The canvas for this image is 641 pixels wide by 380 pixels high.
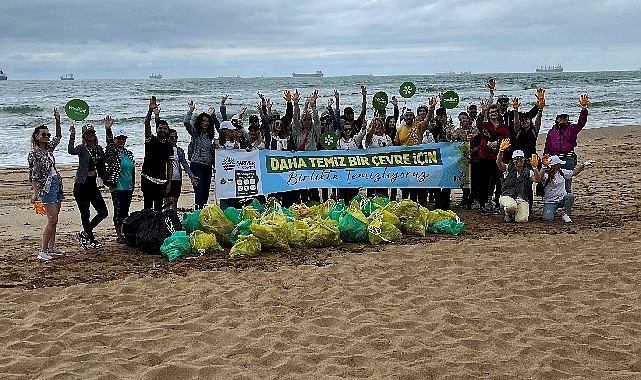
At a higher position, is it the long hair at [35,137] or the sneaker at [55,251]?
the long hair at [35,137]

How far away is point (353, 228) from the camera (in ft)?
25.5

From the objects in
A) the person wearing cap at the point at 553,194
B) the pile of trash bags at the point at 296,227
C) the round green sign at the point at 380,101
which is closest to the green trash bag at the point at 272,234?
the pile of trash bags at the point at 296,227

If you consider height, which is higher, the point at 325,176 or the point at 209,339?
the point at 325,176

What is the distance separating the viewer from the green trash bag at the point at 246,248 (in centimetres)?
721

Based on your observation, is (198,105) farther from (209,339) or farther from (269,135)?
(209,339)

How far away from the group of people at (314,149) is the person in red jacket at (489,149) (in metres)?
0.01

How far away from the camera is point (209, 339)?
16.2 ft

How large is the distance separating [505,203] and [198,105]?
32232mm

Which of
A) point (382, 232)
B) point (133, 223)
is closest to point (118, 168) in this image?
point (133, 223)

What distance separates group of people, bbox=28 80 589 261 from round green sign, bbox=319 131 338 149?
0.54 ft

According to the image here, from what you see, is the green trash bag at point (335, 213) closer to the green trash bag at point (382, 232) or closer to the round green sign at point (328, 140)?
the green trash bag at point (382, 232)

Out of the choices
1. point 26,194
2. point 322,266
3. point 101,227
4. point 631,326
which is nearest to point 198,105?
point 26,194

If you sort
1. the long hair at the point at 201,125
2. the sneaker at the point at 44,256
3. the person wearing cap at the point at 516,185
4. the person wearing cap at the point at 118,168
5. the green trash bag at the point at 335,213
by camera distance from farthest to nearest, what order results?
the person wearing cap at the point at 516,185 < the long hair at the point at 201,125 < the green trash bag at the point at 335,213 < the person wearing cap at the point at 118,168 < the sneaker at the point at 44,256

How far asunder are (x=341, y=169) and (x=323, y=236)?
5.91 feet
